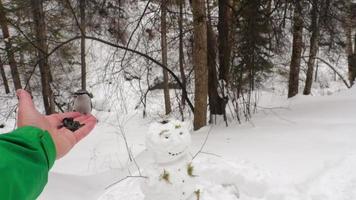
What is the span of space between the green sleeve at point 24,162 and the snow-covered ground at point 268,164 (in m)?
2.87

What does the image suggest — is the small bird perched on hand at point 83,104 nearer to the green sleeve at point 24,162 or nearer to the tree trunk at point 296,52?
the green sleeve at point 24,162

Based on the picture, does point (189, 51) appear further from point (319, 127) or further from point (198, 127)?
point (319, 127)

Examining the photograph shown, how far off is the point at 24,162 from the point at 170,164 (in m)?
2.41

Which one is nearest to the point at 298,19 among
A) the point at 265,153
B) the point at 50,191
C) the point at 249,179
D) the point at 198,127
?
the point at 198,127

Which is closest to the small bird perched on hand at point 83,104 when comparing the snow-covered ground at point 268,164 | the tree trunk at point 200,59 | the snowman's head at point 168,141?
the snowman's head at point 168,141

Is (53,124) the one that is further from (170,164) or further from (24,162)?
(170,164)

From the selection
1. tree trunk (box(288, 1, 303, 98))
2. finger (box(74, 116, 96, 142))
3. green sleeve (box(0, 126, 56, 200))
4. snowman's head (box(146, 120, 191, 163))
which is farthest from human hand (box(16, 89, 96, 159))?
tree trunk (box(288, 1, 303, 98))

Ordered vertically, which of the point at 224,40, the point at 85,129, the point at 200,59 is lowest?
the point at 85,129

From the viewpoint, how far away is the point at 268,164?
12.9ft

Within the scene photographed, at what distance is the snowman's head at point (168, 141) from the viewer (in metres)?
3.01

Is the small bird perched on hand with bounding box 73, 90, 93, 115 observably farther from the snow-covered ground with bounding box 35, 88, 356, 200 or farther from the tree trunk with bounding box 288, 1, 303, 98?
the tree trunk with bounding box 288, 1, 303, 98

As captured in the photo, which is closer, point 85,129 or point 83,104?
point 85,129

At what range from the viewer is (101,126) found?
11.6 metres

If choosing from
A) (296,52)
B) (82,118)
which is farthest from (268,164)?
(296,52)
